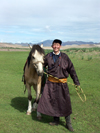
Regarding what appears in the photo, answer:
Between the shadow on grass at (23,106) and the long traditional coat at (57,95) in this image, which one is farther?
the shadow on grass at (23,106)

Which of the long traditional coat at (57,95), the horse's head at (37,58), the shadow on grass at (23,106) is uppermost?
the horse's head at (37,58)

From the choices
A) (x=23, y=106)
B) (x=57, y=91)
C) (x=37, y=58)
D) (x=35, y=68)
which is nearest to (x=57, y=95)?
(x=57, y=91)

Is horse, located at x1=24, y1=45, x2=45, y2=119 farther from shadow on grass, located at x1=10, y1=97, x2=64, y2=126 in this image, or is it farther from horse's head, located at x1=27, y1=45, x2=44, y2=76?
shadow on grass, located at x1=10, y1=97, x2=64, y2=126

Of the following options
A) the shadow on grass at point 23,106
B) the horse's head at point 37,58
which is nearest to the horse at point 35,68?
the horse's head at point 37,58

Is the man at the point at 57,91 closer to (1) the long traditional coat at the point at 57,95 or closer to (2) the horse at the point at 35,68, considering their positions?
(1) the long traditional coat at the point at 57,95

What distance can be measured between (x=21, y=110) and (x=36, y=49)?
216 centimetres

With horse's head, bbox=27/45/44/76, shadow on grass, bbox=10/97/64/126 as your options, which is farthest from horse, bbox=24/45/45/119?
shadow on grass, bbox=10/97/64/126

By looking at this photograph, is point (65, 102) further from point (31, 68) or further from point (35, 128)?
point (31, 68)

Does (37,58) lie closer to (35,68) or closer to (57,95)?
(35,68)

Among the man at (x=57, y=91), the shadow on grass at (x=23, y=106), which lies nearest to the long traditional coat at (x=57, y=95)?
the man at (x=57, y=91)

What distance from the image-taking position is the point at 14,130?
3633 mm

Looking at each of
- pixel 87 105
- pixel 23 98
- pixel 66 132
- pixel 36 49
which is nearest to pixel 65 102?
pixel 66 132

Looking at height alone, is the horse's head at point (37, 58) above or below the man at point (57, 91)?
above

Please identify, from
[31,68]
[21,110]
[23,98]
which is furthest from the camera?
[23,98]
